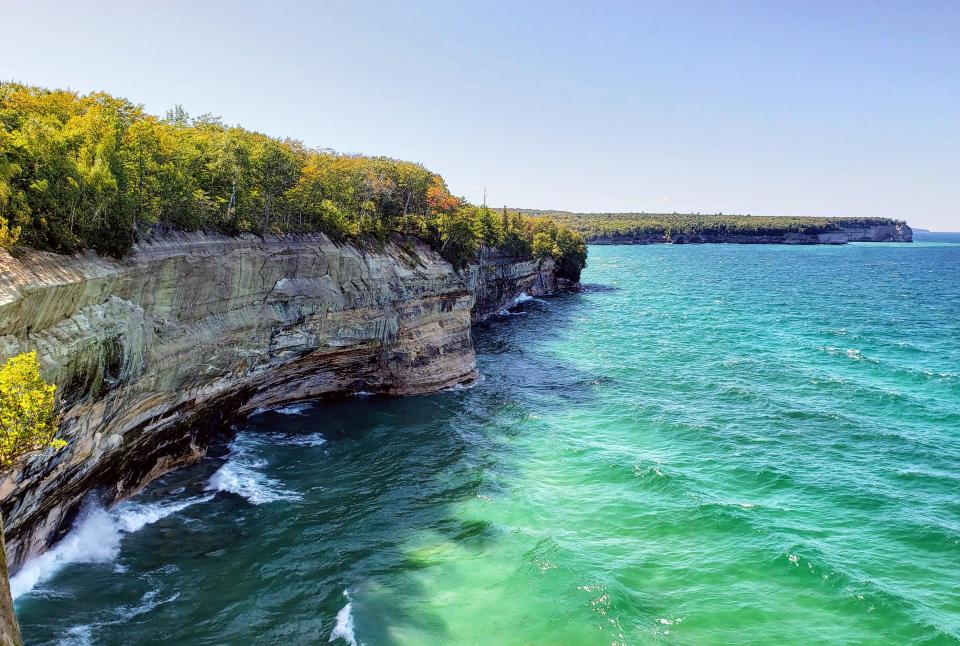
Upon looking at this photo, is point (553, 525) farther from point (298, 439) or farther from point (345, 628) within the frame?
point (298, 439)

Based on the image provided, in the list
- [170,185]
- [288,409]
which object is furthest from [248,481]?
Result: [170,185]

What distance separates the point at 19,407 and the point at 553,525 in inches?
822

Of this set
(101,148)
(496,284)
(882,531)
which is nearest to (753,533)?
(882,531)

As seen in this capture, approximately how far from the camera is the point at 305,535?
989 inches

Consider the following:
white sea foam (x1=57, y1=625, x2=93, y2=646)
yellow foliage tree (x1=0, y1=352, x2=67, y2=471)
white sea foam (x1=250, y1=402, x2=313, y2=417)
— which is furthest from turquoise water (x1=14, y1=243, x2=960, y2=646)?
yellow foliage tree (x1=0, y1=352, x2=67, y2=471)

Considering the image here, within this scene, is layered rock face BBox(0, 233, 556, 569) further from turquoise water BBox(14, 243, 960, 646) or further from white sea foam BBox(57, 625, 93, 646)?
white sea foam BBox(57, 625, 93, 646)

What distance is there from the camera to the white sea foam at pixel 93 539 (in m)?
20.6

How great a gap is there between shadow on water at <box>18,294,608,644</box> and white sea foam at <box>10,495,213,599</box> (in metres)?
0.39

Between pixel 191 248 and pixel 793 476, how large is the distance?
1332 inches

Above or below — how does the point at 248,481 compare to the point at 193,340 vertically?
below

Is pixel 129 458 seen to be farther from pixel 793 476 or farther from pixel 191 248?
pixel 793 476

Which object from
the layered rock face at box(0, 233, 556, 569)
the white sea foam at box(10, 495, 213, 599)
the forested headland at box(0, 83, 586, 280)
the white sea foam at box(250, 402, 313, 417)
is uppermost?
the forested headland at box(0, 83, 586, 280)

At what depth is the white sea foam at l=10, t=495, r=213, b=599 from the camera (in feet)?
67.7

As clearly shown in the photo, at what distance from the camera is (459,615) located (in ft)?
68.4
